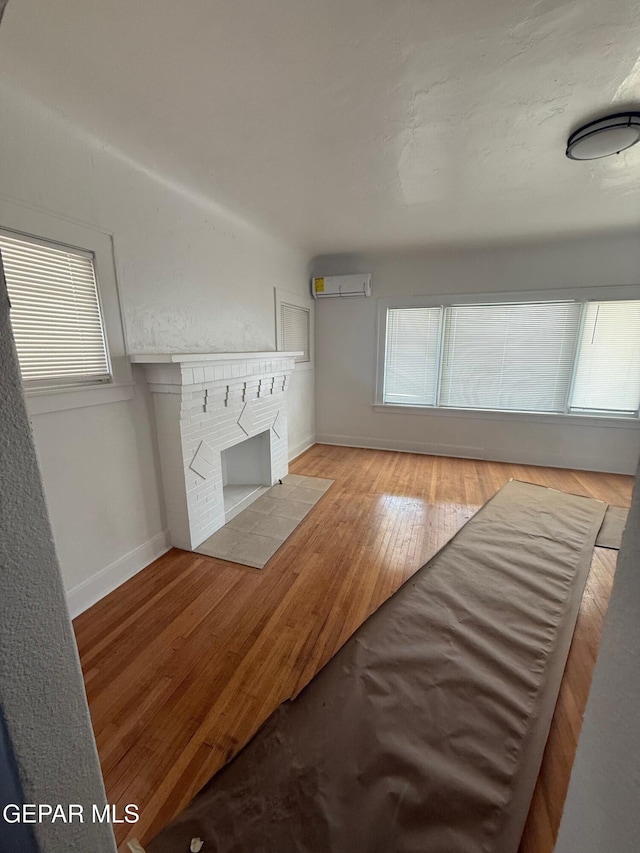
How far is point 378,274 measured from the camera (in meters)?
4.14

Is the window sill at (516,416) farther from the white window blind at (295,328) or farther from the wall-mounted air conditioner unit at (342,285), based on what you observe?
the wall-mounted air conditioner unit at (342,285)

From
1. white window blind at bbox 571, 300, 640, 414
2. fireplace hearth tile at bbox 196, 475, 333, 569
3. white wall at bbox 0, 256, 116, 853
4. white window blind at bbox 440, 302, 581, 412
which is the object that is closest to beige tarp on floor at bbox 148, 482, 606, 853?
white wall at bbox 0, 256, 116, 853

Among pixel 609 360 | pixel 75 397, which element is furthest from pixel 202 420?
pixel 609 360

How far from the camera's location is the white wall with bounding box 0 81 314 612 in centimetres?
155

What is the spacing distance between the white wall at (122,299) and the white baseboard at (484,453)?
8.10 ft

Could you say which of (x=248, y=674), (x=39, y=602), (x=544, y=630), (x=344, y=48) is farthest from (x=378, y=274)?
(x=39, y=602)

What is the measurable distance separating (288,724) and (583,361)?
4300 millimetres

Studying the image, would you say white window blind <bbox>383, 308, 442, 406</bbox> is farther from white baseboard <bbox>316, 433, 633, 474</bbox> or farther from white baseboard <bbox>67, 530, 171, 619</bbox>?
white baseboard <bbox>67, 530, 171, 619</bbox>

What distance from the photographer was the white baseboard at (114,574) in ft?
5.86

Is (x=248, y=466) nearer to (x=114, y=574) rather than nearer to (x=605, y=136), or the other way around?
(x=114, y=574)

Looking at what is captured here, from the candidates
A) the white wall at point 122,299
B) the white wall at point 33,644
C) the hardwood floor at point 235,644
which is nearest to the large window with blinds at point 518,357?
the hardwood floor at point 235,644

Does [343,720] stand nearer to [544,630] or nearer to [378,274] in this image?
[544,630]

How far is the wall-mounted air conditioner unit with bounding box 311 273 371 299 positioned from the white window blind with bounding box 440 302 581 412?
1050mm

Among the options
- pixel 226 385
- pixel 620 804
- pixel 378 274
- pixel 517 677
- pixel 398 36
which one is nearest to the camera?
pixel 620 804
